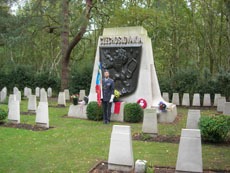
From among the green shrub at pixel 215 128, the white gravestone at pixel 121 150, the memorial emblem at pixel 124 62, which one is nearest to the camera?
the white gravestone at pixel 121 150

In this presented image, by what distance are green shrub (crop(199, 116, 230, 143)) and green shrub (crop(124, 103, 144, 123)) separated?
3.69 metres

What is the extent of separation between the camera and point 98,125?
10.3m

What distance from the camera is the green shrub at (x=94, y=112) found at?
37.0 ft

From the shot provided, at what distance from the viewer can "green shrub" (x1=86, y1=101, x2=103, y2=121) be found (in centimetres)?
1128

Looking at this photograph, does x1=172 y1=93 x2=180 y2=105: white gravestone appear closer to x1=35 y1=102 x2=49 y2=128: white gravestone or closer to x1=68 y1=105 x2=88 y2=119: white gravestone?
x1=68 y1=105 x2=88 y2=119: white gravestone

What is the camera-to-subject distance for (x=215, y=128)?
7.18 m

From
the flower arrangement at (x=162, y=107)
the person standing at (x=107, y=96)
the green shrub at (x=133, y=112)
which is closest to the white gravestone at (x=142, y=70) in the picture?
the flower arrangement at (x=162, y=107)

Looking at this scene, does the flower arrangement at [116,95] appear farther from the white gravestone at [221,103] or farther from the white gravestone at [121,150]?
the white gravestone at [221,103]

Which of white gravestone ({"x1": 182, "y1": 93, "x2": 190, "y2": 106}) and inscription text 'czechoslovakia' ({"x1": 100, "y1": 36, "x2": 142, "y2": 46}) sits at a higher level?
inscription text 'czechoslovakia' ({"x1": 100, "y1": 36, "x2": 142, "y2": 46})

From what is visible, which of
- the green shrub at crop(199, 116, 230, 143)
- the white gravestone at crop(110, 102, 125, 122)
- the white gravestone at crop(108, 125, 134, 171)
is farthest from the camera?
the white gravestone at crop(110, 102, 125, 122)

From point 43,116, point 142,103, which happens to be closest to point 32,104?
point 43,116

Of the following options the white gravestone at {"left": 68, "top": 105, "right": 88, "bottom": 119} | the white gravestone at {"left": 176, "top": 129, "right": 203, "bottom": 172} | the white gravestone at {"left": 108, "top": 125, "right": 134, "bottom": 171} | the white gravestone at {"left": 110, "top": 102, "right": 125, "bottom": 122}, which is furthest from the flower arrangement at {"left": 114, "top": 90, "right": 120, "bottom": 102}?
the white gravestone at {"left": 176, "top": 129, "right": 203, "bottom": 172}

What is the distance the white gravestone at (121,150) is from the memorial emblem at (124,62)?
21.9 ft

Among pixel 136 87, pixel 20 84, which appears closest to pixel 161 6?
pixel 136 87
